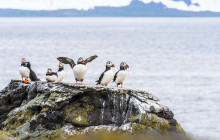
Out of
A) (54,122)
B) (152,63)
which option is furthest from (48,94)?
(152,63)

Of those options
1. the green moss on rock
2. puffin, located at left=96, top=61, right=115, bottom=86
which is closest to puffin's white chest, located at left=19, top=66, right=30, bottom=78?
puffin, located at left=96, top=61, right=115, bottom=86

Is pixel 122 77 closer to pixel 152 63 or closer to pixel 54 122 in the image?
pixel 54 122

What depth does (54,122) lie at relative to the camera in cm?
1535

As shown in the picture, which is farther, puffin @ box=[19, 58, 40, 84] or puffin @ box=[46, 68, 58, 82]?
puffin @ box=[19, 58, 40, 84]

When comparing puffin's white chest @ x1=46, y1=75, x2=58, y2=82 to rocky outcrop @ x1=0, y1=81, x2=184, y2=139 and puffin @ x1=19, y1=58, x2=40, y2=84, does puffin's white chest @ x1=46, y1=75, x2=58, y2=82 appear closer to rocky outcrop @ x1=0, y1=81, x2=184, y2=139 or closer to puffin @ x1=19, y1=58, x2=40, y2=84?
rocky outcrop @ x1=0, y1=81, x2=184, y2=139

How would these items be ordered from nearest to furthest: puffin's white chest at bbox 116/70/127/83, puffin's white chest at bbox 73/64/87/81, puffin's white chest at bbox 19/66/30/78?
puffin's white chest at bbox 73/64/87/81 < puffin's white chest at bbox 116/70/127/83 < puffin's white chest at bbox 19/66/30/78

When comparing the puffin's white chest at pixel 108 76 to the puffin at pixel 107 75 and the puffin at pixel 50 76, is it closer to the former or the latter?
the puffin at pixel 107 75

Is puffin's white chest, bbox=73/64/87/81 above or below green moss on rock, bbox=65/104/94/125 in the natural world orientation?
above

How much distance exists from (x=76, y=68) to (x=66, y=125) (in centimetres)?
301

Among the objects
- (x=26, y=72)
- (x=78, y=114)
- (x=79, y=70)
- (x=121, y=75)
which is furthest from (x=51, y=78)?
(x=121, y=75)

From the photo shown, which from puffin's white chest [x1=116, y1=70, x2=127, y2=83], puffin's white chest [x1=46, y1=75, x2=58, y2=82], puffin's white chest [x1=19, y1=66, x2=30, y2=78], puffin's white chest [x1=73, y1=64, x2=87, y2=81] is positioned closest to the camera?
puffin's white chest [x1=46, y1=75, x2=58, y2=82]

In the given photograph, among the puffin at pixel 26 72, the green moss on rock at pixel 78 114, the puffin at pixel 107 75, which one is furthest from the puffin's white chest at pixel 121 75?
the puffin at pixel 26 72

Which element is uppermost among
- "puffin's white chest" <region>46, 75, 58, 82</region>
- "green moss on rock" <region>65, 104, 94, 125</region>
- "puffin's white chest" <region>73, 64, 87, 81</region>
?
"puffin's white chest" <region>73, 64, 87, 81</region>

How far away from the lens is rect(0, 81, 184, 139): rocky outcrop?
49.3ft
